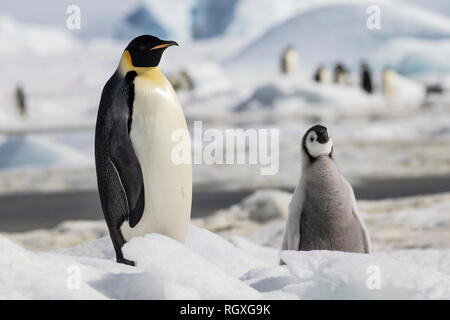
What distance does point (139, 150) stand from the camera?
238 cm

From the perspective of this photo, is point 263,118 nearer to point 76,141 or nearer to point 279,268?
point 76,141

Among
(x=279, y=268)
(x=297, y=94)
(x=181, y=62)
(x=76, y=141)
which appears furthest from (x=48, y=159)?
(x=181, y=62)

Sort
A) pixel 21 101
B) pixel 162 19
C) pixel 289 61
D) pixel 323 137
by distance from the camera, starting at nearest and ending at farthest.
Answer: pixel 323 137 → pixel 21 101 → pixel 289 61 → pixel 162 19

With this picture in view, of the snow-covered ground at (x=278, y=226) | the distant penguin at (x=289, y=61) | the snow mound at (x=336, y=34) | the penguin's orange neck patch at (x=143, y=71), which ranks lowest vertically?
the snow-covered ground at (x=278, y=226)

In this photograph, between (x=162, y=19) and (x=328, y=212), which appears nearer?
(x=328, y=212)

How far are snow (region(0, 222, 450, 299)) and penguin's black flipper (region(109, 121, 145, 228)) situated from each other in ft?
0.93

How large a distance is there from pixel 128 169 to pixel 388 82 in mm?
20398

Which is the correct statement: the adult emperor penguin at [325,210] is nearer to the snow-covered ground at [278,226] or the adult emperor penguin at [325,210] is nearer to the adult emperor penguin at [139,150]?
the adult emperor penguin at [139,150]

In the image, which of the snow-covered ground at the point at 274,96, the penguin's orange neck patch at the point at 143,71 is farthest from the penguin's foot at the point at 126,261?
the snow-covered ground at the point at 274,96

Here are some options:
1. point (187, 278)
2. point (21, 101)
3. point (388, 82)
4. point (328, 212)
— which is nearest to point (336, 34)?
point (388, 82)

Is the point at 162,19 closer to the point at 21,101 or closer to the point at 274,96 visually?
the point at 21,101

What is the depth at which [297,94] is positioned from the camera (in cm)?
1858

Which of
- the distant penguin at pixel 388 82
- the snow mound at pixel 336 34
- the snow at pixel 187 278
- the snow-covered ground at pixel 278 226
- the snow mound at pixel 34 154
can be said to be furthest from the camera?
the snow mound at pixel 336 34

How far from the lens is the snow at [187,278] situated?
1.75m
